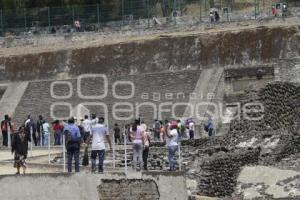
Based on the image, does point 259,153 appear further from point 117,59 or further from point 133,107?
point 117,59

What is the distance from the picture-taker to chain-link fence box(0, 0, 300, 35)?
2474 inches

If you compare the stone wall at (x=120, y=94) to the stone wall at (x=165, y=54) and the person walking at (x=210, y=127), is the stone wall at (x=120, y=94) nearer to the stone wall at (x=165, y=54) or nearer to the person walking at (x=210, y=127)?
the stone wall at (x=165, y=54)

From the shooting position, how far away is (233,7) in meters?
62.5

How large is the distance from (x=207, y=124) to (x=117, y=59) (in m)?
15.7

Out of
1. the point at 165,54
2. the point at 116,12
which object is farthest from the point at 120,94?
the point at 116,12

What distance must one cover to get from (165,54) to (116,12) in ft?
39.5

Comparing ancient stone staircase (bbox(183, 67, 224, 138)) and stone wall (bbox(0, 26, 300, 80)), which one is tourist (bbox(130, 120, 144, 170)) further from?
stone wall (bbox(0, 26, 300, 80))

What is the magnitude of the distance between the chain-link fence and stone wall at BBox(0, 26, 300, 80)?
299 inches

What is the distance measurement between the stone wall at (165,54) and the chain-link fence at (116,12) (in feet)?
24.9

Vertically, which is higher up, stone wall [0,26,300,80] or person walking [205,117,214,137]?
stone wall [0,26,300,80]

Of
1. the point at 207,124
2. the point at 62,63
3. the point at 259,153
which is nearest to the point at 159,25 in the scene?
the point at 62,63

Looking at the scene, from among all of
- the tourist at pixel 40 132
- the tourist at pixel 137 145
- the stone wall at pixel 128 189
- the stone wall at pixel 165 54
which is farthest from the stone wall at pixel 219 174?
the stone wall at pixel 165 54

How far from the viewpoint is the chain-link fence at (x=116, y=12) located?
6284 centimetres

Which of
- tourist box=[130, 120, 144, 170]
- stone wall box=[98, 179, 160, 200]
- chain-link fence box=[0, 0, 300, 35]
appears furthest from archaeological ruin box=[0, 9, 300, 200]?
chain-link fence box=[0, 0, 300, 35]
